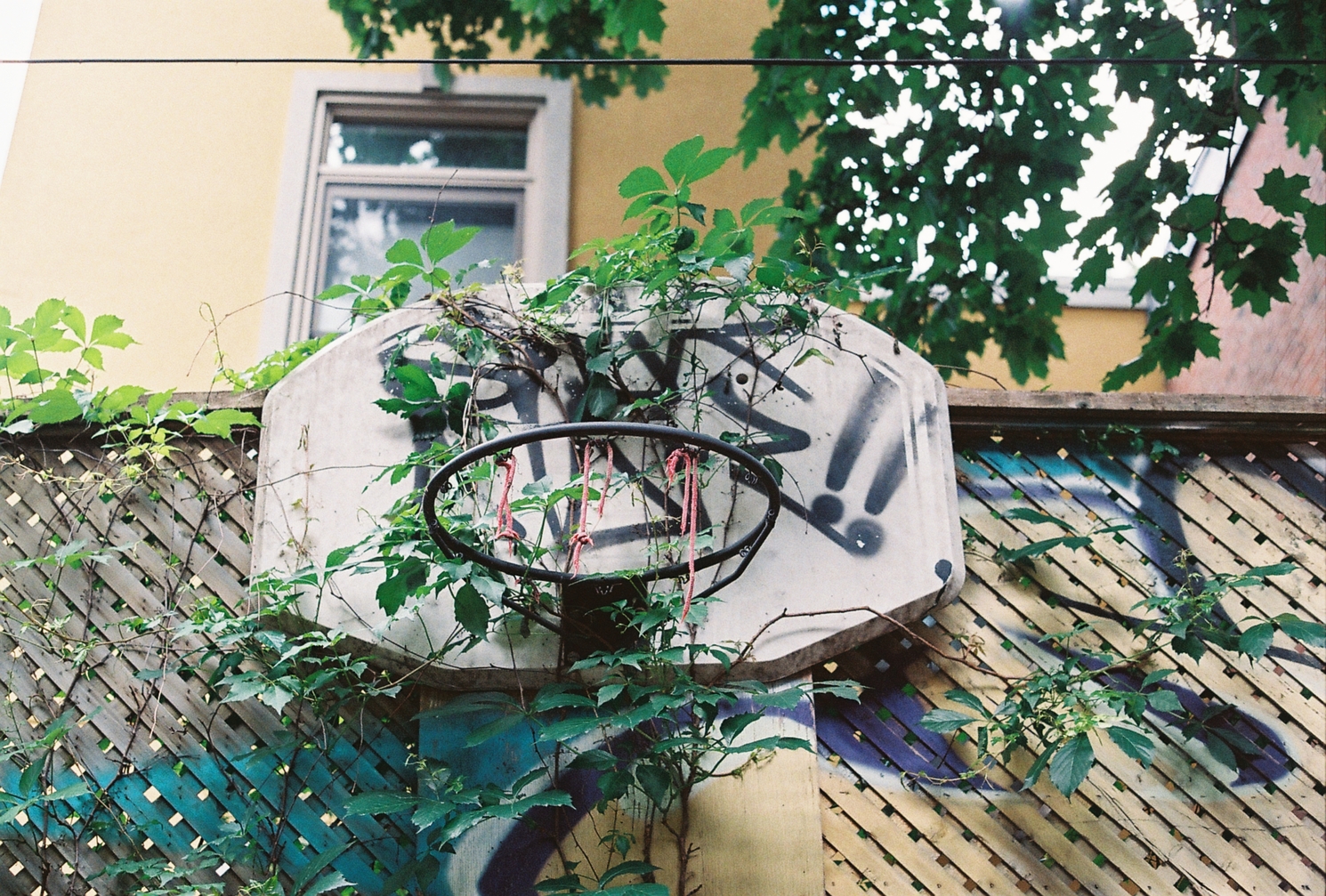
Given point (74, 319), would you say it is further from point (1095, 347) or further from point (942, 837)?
point (1095, 347)

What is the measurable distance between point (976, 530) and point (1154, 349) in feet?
5.86

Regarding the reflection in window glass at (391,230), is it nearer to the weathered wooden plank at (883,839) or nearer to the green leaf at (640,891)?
the weathered wooden plank at (883,839)

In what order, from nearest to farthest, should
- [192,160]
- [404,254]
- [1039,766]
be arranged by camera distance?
[1039,766], [404,254], [192,160]

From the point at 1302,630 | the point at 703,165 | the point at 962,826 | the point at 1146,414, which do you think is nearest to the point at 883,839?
the point at 962,826

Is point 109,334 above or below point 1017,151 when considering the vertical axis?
below

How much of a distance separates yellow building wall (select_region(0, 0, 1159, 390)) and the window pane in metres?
0.29

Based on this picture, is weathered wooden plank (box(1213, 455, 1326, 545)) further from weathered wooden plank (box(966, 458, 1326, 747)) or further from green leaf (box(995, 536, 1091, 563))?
green leaf (box(995, 536, 1091, 563))

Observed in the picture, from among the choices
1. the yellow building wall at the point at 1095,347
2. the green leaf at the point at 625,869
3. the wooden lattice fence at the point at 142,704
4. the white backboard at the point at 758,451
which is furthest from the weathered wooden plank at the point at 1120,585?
the yellow building wall at the point at 1095,347

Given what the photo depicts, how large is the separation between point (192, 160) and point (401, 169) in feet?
3.19

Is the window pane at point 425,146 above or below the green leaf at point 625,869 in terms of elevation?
above

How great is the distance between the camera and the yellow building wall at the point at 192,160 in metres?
5.36

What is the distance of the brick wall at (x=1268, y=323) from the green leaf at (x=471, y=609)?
14.6 feet

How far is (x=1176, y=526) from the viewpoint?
3.40 metres

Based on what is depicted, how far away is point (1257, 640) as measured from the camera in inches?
122
